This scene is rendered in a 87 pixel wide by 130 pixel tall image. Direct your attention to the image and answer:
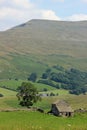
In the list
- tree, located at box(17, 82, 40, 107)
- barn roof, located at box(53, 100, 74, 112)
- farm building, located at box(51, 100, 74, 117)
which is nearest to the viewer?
farm building, located at box(51, 100, 74, 117)

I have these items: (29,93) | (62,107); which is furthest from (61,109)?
(29,93)

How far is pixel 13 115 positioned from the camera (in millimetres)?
62531

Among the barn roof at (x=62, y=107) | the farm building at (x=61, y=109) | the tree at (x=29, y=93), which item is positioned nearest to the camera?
the farm building at (x=61, y=109)

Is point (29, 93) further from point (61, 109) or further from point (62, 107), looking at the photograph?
point (61, 109)

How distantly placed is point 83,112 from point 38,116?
9.99 metres

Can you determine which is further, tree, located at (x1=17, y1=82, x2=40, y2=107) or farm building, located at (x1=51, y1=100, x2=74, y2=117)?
tree, located at (x1=17, y1=82, x2=40, y2=107)

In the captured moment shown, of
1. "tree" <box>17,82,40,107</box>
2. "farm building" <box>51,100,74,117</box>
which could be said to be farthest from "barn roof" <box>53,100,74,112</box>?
"tree" <box>17,82,40,107</box>

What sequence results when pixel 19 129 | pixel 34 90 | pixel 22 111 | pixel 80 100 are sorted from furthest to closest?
pixel 80 100 → pixel 34 90 → pixel 22 111 → pixel 19 129

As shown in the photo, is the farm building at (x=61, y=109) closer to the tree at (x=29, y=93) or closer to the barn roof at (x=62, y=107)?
the barn roof at (x=62, y=107)

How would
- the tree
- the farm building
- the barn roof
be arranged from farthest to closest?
the tree, the barn roof, the farm building

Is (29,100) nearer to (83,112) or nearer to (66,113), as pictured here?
(66,113)

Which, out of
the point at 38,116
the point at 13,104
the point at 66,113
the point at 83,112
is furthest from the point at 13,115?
the point at 13,104

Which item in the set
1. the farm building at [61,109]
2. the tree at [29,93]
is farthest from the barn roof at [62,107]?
the tree at [29,93]

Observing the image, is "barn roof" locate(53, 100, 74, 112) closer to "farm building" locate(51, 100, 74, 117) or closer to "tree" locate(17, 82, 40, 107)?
"farm building" locate(51, 100, 74, 117)
